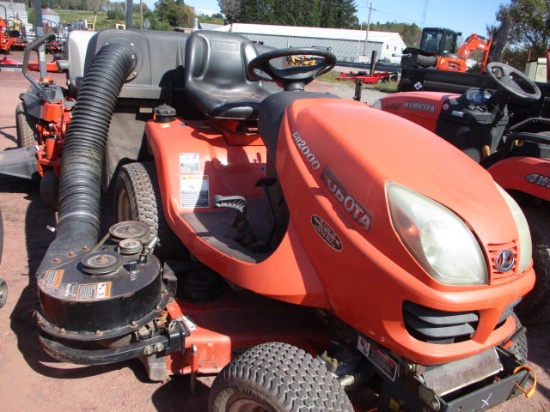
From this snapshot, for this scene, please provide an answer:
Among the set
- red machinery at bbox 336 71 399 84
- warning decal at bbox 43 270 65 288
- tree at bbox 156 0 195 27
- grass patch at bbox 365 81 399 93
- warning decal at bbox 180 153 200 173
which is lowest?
grass patch at bbox 365 81 399 93

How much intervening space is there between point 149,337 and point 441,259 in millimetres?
1335

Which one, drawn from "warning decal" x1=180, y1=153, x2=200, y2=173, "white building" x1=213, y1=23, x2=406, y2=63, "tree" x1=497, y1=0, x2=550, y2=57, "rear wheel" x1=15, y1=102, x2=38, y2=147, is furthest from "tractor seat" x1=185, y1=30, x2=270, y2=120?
"white building" x1=213, y1=23, x2=406, y2=63

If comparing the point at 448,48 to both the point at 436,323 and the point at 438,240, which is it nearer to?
the point at 438,240

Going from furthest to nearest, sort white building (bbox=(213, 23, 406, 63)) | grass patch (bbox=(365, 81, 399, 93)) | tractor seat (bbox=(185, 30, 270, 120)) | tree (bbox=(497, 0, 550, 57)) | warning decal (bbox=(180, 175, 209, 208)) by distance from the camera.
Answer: white building (bbox=(213, 23, 406, 63))
tree (bbox=(497, 0, 550, 57))
grass patch (bbox=(365, 81, 399, 93))
tractor seat (bbox=(185, 30, 270, 120))
warning decal (bbox=(180, 175, 209, 208))

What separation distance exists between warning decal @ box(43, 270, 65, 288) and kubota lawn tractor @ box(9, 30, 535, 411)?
16 mm

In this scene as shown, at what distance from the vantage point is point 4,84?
13031 mm

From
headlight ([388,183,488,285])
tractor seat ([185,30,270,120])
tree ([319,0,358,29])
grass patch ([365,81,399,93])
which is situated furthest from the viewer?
tree ([319,0,358,29])

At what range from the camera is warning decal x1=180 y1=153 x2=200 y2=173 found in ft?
9.27

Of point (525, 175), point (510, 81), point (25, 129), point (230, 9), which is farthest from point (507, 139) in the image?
point (230, 9)

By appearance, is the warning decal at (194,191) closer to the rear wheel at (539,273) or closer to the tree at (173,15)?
the rear wheel at (539,273)

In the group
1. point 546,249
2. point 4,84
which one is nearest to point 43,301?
point 546,249

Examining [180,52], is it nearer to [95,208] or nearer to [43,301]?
[95,208]

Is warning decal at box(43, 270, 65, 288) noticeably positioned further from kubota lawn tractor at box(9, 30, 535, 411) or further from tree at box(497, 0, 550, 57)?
tree at box(497, 0, 550, 57)

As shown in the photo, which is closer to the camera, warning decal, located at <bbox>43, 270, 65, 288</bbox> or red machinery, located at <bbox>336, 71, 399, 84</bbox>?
warning decal, located at <bbox>43, 270, 65, 288</bbox>
